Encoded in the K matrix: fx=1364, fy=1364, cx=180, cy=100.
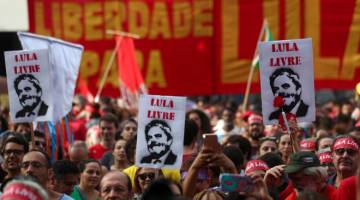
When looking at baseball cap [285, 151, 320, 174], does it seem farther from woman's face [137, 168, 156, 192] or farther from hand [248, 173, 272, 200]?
woman's face [137, 168, 156, 192]

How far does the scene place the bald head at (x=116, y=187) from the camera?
903 centimetres

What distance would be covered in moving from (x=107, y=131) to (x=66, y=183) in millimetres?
4044

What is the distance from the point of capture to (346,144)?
33.6 feet

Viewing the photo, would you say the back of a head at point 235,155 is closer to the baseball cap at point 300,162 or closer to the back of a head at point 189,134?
the back of a head at point 189,134

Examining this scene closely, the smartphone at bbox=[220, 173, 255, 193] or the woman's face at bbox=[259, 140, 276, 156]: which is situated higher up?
the smartphone at bbox=[220, 173, 255, 193]

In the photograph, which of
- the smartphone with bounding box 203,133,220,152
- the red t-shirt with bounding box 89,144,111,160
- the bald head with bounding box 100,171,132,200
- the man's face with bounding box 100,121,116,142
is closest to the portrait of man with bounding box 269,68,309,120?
the smartphone with bounding box 203,133,220,152

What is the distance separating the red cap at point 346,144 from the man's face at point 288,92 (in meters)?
0.49

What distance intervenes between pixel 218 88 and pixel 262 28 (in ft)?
3.52

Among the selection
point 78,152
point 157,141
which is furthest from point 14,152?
point 78,152

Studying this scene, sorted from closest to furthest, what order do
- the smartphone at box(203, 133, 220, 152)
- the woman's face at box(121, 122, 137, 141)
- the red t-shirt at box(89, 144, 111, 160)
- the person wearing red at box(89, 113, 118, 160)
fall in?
1. the smartphone at box(203, 133, 220, 152)
2. the woman's face at box(121, 122, 137, 141)
3. the red t-shirt at box(89, 144, 111, 160)
4. the person wearing red at box(89, 113, 118, 160)

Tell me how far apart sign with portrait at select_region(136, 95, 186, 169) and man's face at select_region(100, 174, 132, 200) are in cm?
94

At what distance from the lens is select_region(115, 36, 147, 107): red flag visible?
19298mm

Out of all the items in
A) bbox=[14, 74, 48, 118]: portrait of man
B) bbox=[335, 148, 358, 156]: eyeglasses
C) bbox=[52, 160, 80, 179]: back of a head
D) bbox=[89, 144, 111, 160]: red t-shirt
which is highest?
bbox=[14, 74, 48, 118]: portrait of man

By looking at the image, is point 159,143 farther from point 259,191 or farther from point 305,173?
point 259,191
